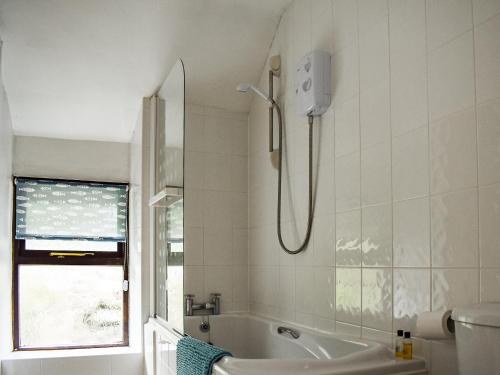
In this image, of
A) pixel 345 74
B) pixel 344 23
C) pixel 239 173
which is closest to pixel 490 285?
pixel 345 74

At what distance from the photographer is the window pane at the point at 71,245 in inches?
146

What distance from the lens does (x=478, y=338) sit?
1.36 metres

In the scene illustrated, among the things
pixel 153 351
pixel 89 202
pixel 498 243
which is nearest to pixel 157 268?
pixel 153 351

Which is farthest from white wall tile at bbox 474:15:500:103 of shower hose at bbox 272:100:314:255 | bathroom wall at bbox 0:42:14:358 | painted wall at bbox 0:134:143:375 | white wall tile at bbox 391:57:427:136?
bathroom wall at bbox 0:42:14:358

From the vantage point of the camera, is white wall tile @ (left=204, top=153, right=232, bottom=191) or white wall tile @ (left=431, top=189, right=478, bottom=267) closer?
white wall tile @ (left=431, top=189, right=478, bottom=267)

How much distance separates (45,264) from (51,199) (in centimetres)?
47

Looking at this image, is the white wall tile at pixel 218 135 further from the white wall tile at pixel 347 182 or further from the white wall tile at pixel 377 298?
the white wall tile at pixel 377 298

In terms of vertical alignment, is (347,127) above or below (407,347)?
above

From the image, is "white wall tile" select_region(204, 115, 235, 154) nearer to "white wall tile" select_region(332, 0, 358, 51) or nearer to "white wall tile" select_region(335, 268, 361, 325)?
"white wall tile" select_region(332, 0, 358, 51)

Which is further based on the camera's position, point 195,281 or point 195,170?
point 195,170

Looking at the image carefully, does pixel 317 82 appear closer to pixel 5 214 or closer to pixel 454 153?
pixel 454 153

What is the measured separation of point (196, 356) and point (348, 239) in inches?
32.2

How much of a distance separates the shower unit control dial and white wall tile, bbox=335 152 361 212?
0.28m

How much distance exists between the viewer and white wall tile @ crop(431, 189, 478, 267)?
1.59 metres
